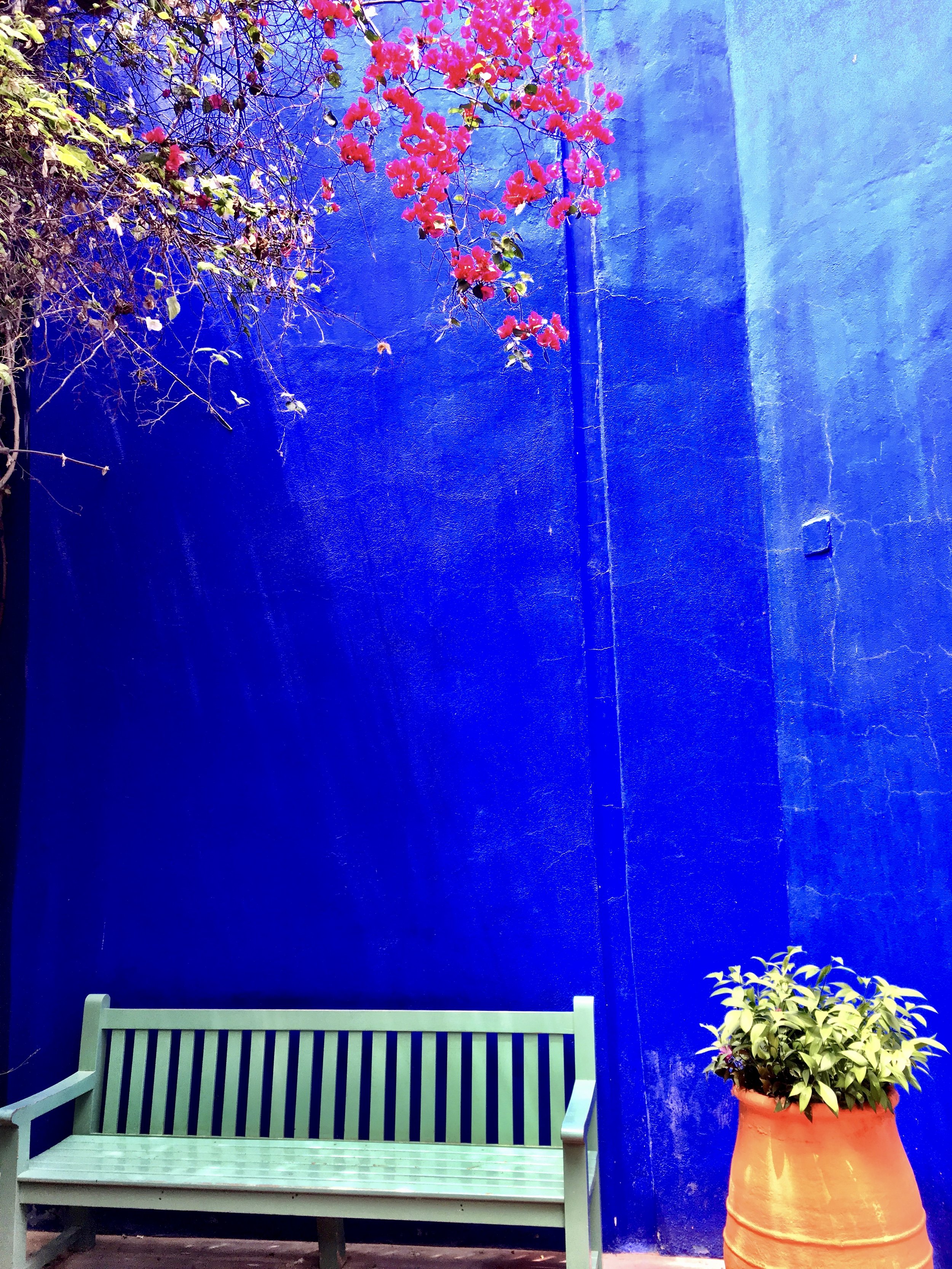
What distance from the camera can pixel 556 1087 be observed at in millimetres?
3195

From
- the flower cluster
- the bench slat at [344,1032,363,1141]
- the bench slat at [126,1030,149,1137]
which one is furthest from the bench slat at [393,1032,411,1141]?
the flower cluster

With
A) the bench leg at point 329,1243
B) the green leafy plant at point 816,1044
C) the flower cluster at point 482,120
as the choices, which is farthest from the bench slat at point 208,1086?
the flower cluster at point 482,120

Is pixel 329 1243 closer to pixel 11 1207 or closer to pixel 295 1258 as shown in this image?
pixel 295 1258

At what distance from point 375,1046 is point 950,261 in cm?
325

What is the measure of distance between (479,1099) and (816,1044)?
123 cm

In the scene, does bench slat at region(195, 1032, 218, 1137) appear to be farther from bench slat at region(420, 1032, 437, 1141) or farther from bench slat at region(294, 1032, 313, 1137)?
bench slat at region(420, 1032, 437, 1141)

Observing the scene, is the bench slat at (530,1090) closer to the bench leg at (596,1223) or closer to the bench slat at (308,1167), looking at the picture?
the bench slat at (308,1167)

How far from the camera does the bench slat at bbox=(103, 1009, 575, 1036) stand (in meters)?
3.26

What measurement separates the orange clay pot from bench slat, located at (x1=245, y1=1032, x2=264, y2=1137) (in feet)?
5.34

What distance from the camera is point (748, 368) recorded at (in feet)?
11.4

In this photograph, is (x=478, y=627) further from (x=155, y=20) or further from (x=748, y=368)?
(x=155, y=20)

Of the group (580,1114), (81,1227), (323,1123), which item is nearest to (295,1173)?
(323,1123)

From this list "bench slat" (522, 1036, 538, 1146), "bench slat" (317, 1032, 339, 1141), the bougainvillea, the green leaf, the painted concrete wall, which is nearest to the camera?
the green leaf

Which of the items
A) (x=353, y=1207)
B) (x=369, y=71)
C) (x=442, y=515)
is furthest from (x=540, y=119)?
(x=353, y=1207)
